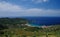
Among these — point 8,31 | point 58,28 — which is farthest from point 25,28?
point 58,28

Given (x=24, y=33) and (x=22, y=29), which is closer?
(x=24, y=33)

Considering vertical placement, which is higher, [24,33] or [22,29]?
[22,29]

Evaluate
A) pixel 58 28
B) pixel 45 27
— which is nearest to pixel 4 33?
pixel 45 27

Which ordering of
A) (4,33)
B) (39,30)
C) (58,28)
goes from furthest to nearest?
(58,28)
(39,30)
(4,33)

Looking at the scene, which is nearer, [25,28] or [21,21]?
[25,28]

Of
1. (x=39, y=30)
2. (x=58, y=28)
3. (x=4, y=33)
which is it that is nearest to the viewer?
(x=4, y=33)

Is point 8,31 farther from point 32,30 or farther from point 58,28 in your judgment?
point 58,28

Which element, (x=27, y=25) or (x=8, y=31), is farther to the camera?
(x=27, y=25)

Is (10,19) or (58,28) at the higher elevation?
(10,19)

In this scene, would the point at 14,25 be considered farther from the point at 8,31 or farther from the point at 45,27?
the point at 45,27
